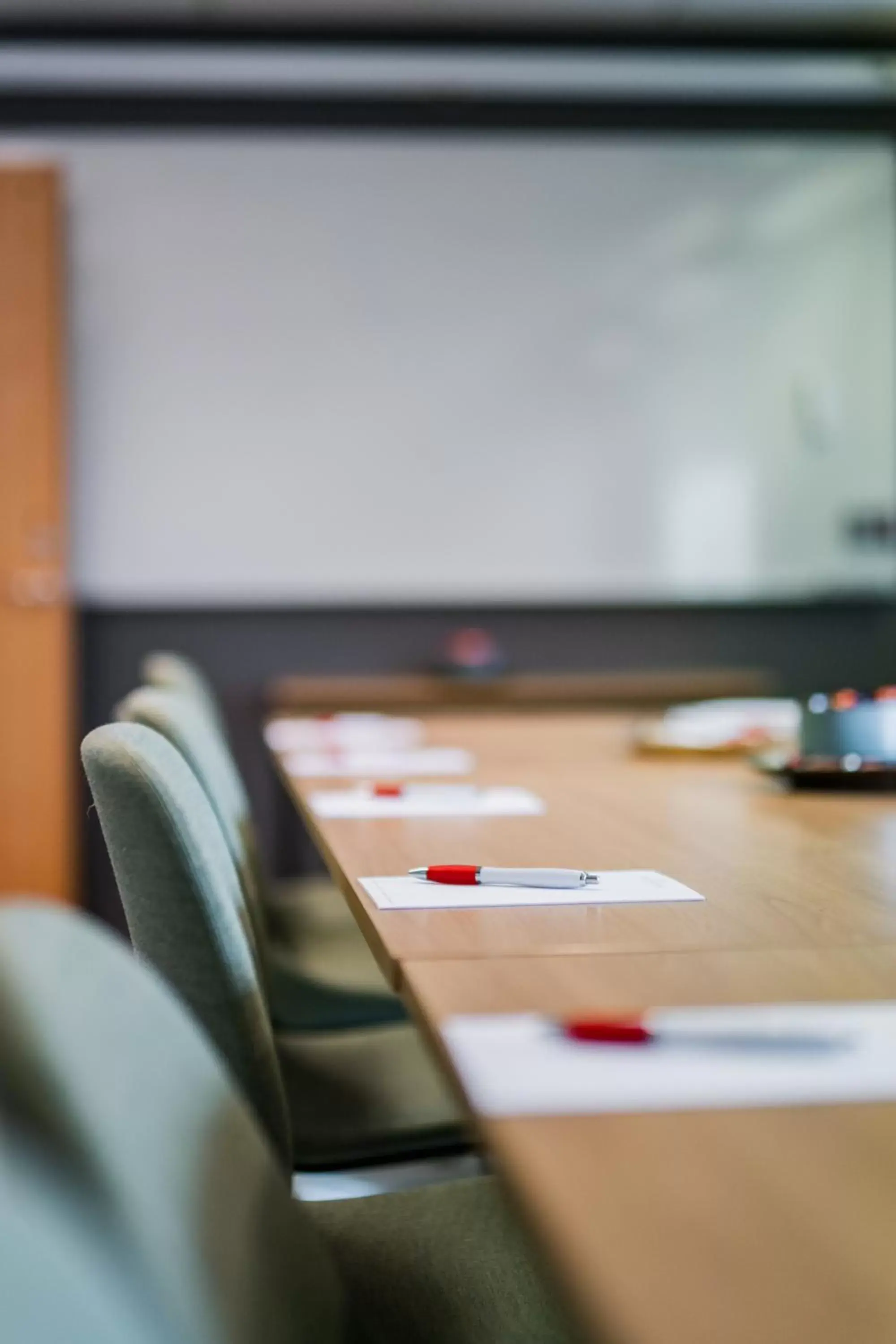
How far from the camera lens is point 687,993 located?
0.95 meters

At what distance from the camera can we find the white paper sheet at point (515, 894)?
1.25 m

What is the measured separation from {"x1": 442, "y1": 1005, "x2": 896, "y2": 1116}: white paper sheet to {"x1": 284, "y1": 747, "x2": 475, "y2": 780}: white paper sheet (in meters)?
1.45

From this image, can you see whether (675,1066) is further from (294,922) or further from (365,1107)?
(294,922)

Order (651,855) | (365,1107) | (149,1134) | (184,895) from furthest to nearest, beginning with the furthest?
1. (365,1107)
2. (651,855)
3. (184,895)
4. (149,1134)

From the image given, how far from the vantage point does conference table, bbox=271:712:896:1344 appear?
1.77 ft

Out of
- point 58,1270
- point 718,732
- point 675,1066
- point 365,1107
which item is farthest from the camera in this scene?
→ point 718,732

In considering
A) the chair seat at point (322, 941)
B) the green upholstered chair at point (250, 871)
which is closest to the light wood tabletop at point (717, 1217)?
the green upholstered chair at point (250, 871)

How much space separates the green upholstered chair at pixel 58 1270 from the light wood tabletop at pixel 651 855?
0.44 metres

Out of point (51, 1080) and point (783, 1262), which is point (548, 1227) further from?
point (51, 1080)

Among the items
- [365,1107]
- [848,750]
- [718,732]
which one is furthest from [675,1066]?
[718,732]

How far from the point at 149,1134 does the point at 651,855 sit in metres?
0.95

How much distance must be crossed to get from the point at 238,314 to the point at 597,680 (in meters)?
1.67

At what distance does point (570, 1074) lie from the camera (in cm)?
78

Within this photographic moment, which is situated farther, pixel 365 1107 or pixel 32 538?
pixel 32 538
